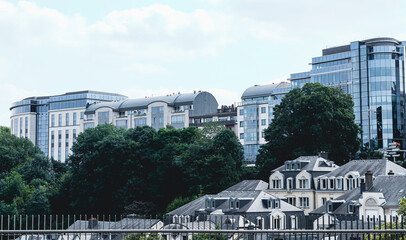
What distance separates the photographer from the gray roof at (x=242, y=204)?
64562 mm

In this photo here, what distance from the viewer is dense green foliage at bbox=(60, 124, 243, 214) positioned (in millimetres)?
77438

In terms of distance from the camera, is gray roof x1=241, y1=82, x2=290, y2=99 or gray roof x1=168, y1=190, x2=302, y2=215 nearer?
gray roof x1=168, y1=190, x2=302, y2=215

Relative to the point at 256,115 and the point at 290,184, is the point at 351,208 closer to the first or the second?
the point at 290,184

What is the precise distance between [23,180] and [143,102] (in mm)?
43392

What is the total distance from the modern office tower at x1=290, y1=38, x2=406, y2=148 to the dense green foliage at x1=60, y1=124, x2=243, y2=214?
2827 centimetres

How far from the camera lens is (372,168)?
66.1m

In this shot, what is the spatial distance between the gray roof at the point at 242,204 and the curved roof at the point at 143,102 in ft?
189

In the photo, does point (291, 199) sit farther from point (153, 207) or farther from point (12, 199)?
point (12, 199)

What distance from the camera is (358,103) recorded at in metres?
103

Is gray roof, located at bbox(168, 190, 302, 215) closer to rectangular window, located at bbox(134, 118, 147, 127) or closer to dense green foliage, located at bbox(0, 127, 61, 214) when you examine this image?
dense green foliage, located at bbox(0, 127, 61, 214)

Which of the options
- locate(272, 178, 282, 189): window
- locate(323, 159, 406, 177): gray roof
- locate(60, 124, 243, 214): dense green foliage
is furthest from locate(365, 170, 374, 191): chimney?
locate(60, 124, 243, 214): dense green foliage

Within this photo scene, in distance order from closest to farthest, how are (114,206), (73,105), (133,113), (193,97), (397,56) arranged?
(114,206) < (397,56) < (193,97) < (133,113) < (73,105)

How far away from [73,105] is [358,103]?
244ft

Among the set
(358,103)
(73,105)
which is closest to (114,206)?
(358,103)
